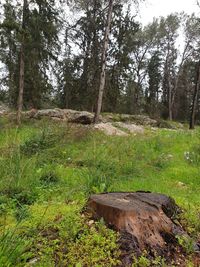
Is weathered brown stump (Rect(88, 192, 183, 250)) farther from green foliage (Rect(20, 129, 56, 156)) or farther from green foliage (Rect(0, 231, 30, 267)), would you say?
green foliage (Rect(20, 129, 56, 156))

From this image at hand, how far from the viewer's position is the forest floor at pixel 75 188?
3422 mm

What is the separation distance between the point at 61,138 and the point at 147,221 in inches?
283

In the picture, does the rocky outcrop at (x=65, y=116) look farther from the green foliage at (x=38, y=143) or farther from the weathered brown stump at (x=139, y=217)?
the weathered brown stump at (x=139, y=217)

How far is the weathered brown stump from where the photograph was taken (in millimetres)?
3781

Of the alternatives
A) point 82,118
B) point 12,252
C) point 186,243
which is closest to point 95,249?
point 12,252

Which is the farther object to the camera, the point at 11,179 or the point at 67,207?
the point at 11,179

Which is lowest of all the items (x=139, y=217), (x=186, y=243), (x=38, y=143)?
(x=186, y=243)

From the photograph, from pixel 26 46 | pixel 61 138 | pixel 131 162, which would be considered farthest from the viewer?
pixel 26 46

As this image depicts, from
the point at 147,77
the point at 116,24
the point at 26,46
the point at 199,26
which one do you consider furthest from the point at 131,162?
the point at 147,77

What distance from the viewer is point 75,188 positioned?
5.57 metres

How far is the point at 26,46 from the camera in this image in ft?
55.9

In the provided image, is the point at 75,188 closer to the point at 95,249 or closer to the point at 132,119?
the point at 95,249

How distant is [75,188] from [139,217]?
187 centimetres

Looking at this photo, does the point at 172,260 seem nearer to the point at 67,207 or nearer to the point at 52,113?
the point at 67,207
